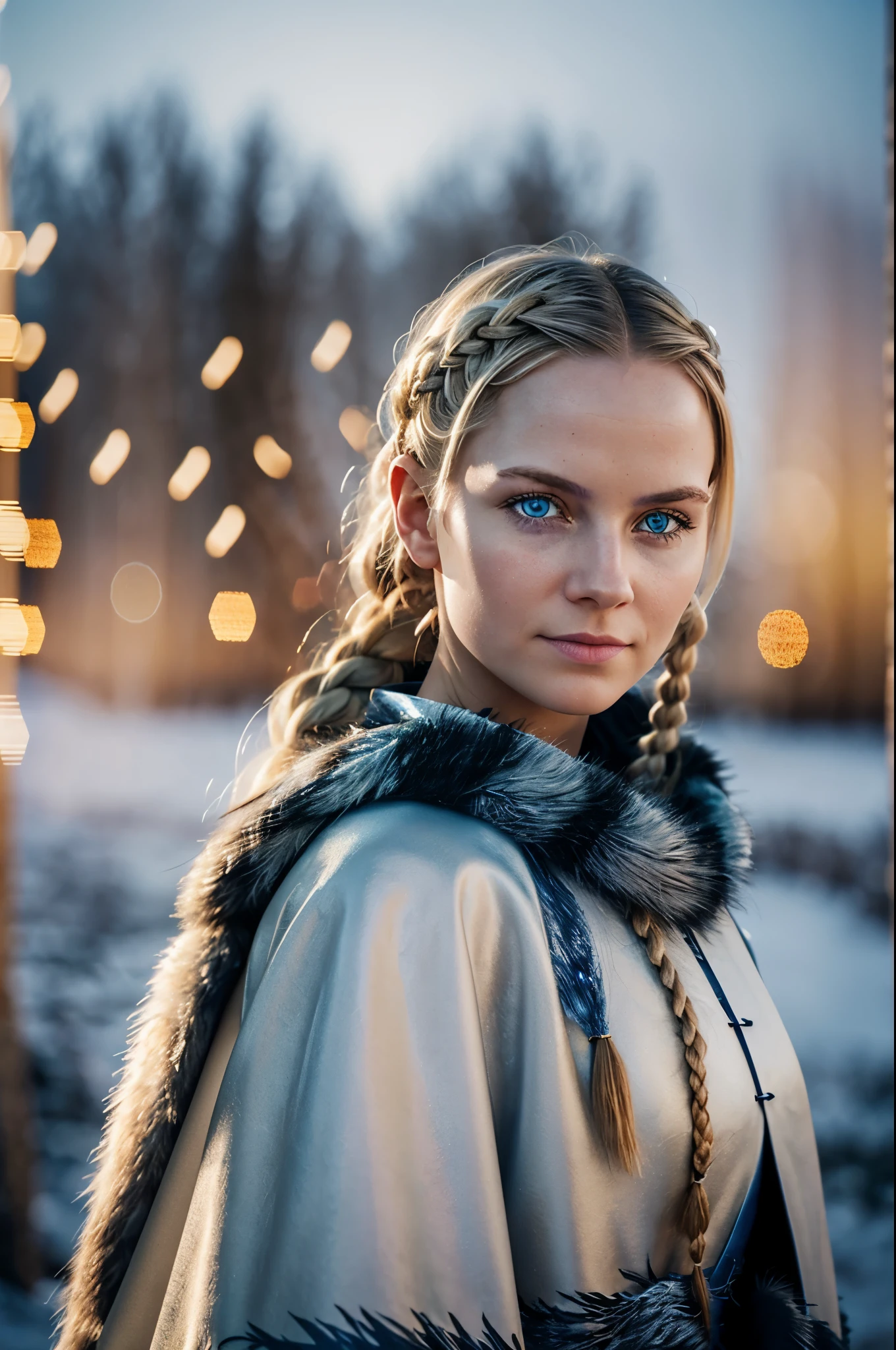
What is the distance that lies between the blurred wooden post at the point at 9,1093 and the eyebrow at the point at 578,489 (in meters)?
1.57

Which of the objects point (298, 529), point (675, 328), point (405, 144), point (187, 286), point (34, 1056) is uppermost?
point (405, 144)

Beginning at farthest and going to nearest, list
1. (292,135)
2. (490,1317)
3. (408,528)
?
(292,135) < (408,528) < (490,1317)

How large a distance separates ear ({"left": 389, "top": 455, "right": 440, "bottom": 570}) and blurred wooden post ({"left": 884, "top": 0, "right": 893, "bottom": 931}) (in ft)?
4.69

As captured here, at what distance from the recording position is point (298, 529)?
1949mm

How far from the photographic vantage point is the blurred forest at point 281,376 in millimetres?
1899

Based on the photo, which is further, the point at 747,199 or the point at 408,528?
the point at 747,199

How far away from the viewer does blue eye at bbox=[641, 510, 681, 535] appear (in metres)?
0.75

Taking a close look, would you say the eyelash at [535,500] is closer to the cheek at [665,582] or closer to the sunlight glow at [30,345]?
the cheek at [665,582]

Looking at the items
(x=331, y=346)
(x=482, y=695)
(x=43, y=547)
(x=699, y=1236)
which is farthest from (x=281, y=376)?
(x=699, y=1236)

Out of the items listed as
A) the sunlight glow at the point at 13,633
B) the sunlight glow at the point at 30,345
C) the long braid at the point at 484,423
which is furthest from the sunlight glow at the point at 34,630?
the long braid at the point at 484,423

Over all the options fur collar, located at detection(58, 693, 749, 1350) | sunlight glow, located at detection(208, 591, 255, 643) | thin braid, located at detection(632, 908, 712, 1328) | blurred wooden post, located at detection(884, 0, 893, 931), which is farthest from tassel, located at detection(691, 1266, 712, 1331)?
sunlight glow, located at detection(208, 591, 255, 643)

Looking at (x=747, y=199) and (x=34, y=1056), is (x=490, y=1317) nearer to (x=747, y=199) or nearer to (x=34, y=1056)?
(x=34, y=1056)

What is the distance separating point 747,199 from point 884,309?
0.38m

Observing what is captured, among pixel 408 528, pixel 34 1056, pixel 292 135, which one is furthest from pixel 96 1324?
pixel 292 135
